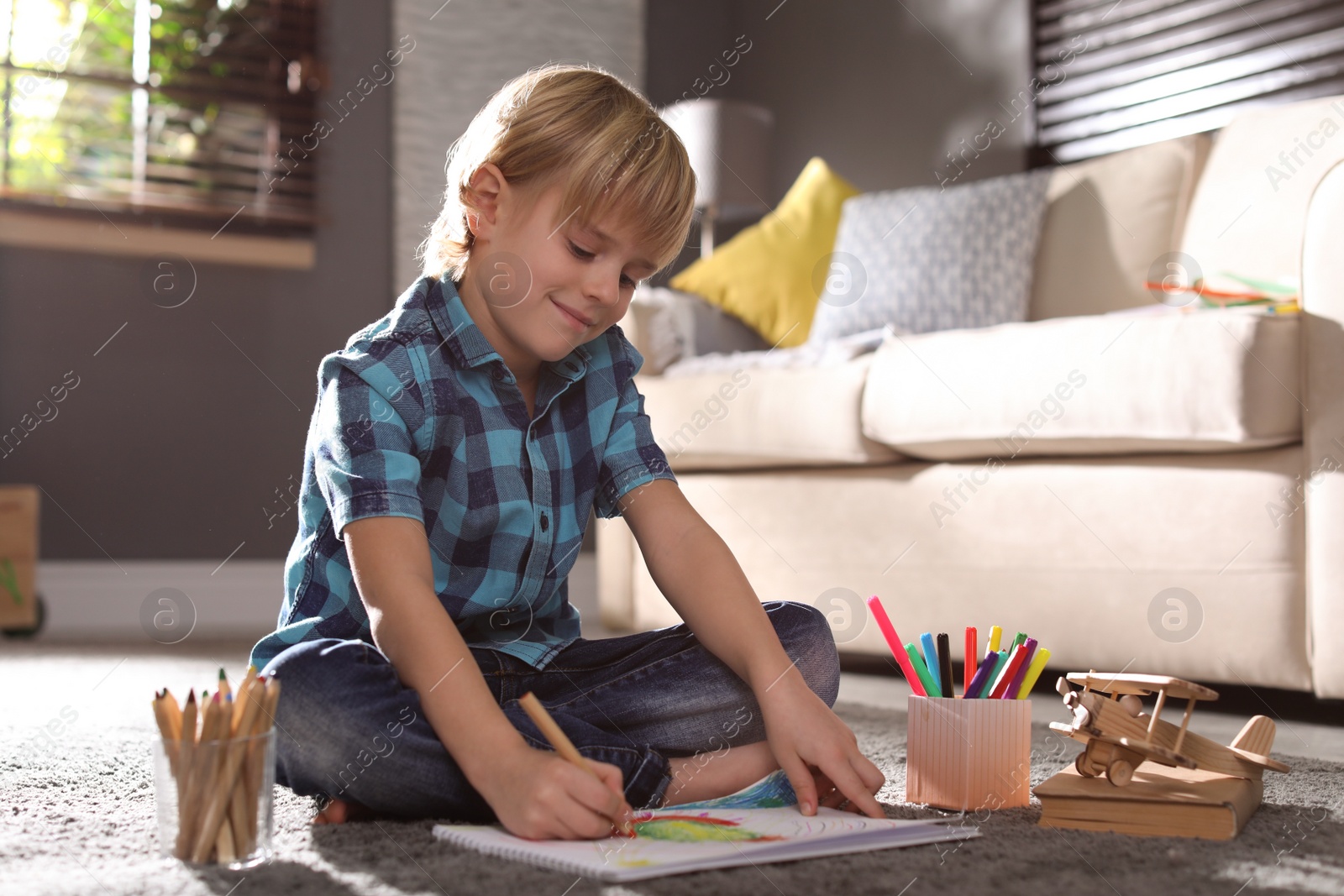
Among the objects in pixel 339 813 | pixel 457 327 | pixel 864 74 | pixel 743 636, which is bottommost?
pixel 339 813

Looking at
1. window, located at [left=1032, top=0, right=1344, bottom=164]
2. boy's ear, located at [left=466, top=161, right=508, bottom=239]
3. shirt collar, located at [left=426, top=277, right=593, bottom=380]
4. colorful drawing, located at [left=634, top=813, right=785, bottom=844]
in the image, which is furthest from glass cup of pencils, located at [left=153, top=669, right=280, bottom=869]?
window, located at [left=1032, top=0, right=1344, bottom=164]

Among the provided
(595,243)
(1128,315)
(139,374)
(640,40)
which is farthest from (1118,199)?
(139,374)

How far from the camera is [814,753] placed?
2.65 ft

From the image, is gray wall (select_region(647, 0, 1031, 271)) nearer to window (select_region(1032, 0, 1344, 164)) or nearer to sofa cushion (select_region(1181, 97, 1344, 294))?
window (select_region(1032, 0, 1344, 164))

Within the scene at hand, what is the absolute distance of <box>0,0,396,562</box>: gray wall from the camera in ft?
8.44

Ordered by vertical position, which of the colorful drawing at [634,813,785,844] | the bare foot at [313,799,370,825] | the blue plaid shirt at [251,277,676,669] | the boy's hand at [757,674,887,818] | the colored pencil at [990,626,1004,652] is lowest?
the bare foot at [313,799,370,825]

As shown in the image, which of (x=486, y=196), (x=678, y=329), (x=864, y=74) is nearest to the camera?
(x=486, y=196)

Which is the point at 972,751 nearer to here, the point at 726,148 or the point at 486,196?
the point at 486,196

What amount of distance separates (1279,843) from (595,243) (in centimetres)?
60

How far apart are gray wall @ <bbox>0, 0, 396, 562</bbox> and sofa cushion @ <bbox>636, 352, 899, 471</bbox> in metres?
1.13

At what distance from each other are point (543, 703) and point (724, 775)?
0.15 metres

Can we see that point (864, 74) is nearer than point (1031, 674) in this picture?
No

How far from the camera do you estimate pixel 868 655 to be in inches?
77.9

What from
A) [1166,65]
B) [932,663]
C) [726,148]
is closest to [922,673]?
[932,663]
